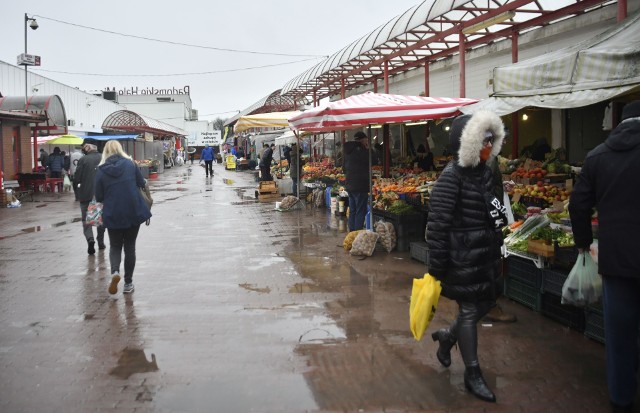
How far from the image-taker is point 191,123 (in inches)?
3506

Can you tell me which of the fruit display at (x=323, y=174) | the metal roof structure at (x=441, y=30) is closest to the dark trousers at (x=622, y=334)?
the metal roof structure at (x=441, y=30)

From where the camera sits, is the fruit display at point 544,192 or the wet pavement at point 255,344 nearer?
the wet pavement at point 255,344

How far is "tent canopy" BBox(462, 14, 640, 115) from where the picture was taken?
18.2ft

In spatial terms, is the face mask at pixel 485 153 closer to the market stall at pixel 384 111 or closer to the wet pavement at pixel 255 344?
the wet pavement at pixel 255 344

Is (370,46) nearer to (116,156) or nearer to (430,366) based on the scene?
(116,156)

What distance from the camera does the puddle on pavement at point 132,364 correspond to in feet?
15.9

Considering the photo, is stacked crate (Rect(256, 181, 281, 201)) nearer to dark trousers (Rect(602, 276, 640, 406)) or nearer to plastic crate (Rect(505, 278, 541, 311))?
plastic crate (Rect(505, 278, 541, 311))

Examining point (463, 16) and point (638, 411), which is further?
point (463, 16)

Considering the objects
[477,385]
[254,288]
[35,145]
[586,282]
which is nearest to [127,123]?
[35,145]

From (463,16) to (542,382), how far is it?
9633mm

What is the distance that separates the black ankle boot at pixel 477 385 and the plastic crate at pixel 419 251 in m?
4.36

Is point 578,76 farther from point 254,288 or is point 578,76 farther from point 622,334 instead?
point 254,288

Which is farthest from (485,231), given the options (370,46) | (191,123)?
(191,123)

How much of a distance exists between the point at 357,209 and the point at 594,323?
585 cm
